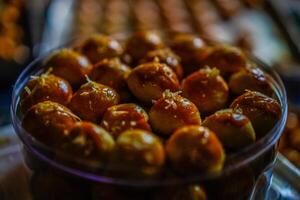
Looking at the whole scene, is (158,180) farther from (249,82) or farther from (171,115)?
(249,82)

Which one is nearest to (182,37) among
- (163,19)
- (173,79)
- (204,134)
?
(173,79)

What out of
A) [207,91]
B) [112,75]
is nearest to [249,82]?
[207,91]

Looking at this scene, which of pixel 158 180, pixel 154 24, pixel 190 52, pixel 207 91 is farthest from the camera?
pixel 154 24

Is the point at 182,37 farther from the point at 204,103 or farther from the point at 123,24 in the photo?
the point at 123,24

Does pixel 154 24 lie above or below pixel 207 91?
below

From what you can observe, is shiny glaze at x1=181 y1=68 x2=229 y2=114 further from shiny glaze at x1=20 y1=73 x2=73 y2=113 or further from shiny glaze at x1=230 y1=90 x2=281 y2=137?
shiny glaze at x1=20 y1=73 x2=73 y2=113

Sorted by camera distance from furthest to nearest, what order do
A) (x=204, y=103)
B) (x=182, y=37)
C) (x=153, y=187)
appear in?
(x=182, y=37) < (x=204, y=103) < (x=153, y=187)
